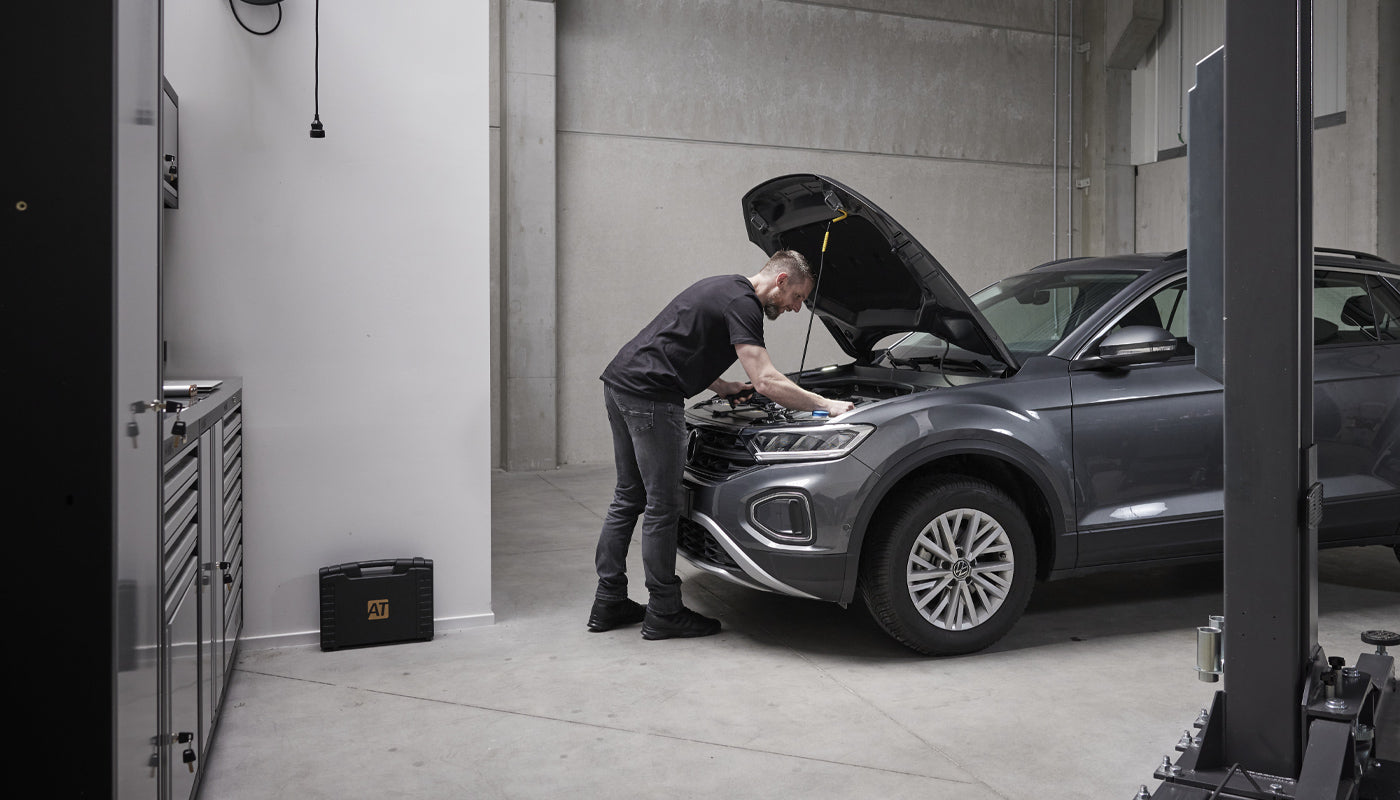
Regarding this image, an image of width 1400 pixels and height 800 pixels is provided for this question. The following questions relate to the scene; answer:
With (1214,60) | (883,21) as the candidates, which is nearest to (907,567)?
(1214,60)

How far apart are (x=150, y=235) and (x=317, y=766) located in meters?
1.75

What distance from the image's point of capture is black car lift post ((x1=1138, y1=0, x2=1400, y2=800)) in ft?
7.67

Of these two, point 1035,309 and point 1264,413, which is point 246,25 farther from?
point 1264,413

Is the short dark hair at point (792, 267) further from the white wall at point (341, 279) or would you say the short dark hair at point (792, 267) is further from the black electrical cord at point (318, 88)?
the black electrical cord at point (318, 88)

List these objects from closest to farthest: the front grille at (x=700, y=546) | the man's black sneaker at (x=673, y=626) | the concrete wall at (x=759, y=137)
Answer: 1. the front grille at (x=700, y=546)
2. the man's black sneaker at (x=673, y=626)
3. the concrete wall at (x=759, y=137)

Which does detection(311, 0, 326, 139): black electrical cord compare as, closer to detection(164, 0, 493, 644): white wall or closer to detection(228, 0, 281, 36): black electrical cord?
detection(164, 0, 493, 644): white wall

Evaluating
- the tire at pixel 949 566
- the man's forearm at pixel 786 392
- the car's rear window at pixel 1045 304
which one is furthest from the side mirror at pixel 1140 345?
the man's forearm at pixel 786 392

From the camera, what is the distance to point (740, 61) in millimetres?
10156

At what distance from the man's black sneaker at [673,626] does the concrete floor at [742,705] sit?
0.15 ft

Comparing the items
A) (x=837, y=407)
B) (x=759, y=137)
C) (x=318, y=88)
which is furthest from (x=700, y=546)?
(x=759, y=137)

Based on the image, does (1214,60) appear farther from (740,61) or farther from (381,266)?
(740,61)

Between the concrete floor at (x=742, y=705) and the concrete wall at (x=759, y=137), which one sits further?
the concrete wall at (x=759, y=137)

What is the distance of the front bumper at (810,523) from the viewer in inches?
152

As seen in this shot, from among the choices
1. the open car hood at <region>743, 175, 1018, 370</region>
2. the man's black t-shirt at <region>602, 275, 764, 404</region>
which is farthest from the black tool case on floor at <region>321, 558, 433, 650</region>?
the open car hood at <region>743, 175, 1018, 370</region>
